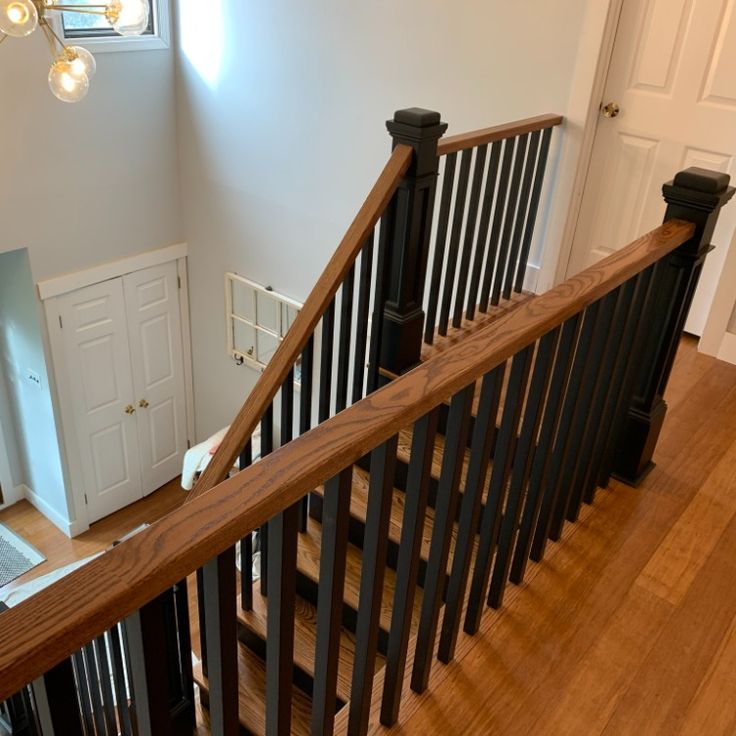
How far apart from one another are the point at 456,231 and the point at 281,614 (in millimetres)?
2249

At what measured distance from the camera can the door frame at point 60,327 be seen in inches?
224

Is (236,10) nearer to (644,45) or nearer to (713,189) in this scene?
(644,45)

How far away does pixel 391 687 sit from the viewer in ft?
5.32

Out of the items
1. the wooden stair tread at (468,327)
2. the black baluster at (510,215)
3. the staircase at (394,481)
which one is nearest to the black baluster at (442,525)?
the staircase at (394,481)

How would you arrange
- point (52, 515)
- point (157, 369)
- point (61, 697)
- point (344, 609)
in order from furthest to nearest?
point (157, 369)
point (52, 515)
point (344, 609)
point (61, 697)

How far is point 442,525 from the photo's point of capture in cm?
152

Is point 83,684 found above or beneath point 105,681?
beneath

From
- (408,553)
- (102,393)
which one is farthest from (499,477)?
(102,393)

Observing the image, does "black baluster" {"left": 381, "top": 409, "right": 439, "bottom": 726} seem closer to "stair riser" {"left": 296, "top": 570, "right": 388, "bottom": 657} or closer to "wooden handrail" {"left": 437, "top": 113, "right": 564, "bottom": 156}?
"stair riser" {"left": 296, "top": 570, "right": 388, "bottom": 657}

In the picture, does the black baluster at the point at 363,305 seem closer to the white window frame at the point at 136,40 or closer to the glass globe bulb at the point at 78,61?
the glass globe bulb at the point at 78,61

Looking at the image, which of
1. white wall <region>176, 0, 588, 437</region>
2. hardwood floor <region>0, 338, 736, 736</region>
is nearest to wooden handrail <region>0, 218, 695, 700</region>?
hardwood floor <region>0, 338, 736, 736</region>

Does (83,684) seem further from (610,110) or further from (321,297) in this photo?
(610,110)

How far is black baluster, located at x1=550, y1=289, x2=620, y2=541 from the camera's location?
1.83m

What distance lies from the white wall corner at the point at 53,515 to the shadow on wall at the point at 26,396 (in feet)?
0.03
